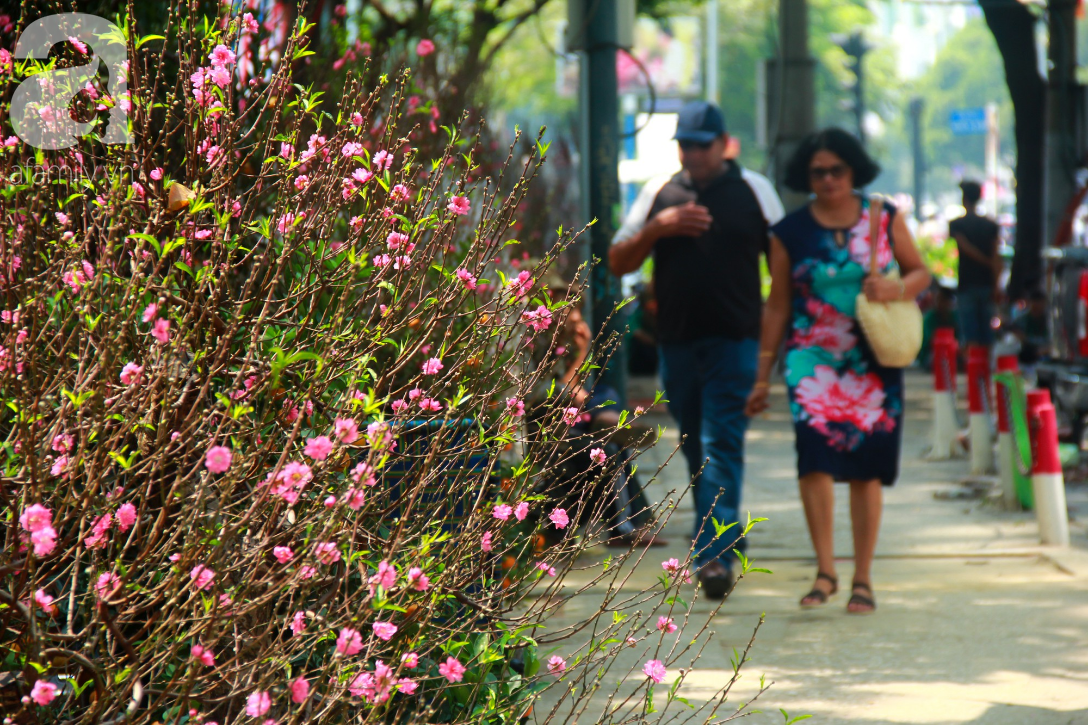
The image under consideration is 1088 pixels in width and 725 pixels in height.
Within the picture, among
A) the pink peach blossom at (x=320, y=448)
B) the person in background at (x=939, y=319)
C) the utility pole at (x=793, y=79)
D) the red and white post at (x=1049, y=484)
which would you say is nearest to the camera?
the pink peach blossom at (x=320, y=448)

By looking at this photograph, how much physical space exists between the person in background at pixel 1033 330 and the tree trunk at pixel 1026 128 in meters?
1.04

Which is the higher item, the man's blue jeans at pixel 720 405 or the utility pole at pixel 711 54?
the utility pole at pixel 711 54

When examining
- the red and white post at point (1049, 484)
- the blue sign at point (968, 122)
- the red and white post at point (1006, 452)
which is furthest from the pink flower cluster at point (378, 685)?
the blue sign at point (968, 122)

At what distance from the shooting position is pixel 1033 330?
11148 mm

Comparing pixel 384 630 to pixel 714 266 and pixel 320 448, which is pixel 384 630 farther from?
pixel 714 266

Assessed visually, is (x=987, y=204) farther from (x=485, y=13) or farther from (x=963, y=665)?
(x=963, y=665)

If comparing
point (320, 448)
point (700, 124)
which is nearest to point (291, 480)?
point (320, 448)

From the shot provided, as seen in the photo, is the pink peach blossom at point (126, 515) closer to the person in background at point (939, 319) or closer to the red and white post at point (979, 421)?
the red and white post at point (979, 421)

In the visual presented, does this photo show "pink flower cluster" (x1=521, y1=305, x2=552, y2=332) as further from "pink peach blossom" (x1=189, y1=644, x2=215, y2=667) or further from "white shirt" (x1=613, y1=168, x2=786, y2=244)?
"white shirt" (x1=613, y1=168, x2=786, y2=244)

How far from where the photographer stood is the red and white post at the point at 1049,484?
20.4ft

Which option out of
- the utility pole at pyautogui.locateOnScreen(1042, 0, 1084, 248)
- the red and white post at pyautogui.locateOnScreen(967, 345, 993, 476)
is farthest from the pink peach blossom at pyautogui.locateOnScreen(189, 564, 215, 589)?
the utility pole at pyautogui.locateOnScreen(1042, 0, 1084, 248)

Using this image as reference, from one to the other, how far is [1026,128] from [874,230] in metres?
8.83

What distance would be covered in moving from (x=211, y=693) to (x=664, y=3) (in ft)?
44.9

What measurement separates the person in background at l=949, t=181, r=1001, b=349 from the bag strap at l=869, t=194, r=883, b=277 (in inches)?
275
